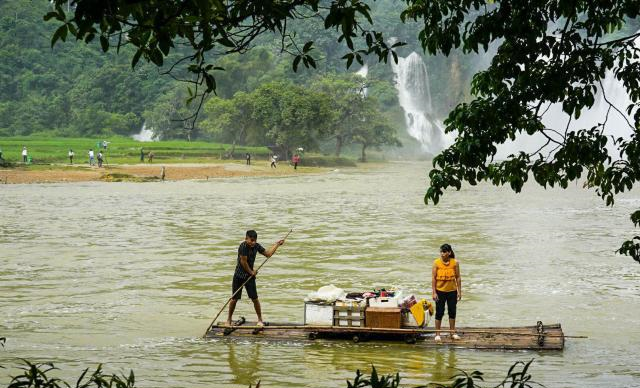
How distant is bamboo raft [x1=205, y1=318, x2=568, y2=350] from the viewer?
12508mm

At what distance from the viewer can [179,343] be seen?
45.2 feet

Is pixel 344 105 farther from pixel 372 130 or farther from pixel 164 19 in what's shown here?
pixel 164 19

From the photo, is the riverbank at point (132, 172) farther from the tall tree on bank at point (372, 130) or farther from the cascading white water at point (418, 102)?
the cascading white water at point (418, 102)

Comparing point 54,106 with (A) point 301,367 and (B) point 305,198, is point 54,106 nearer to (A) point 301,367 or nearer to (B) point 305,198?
(B) point 305,198

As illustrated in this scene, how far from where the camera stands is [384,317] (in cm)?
1289

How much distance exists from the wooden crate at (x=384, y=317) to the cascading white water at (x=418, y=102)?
93.6 metres

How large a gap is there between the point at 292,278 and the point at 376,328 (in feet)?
23.8

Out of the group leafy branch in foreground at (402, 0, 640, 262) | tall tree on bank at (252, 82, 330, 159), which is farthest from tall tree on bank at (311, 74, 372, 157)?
leafy branch in foreground at (402, 0, 640, 262)

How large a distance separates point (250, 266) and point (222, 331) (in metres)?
1.00

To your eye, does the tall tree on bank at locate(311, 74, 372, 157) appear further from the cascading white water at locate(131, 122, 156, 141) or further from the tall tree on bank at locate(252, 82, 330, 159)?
the cascading white water at locate(131, 122, 156, 141)

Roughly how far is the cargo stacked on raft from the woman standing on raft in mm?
206

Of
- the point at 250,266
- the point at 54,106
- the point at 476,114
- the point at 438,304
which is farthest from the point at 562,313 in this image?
the point at 54,106

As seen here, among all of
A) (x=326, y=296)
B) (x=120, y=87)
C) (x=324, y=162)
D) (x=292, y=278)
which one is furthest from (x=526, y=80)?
(x=120, y=87)

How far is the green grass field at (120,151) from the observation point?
67.2 m
